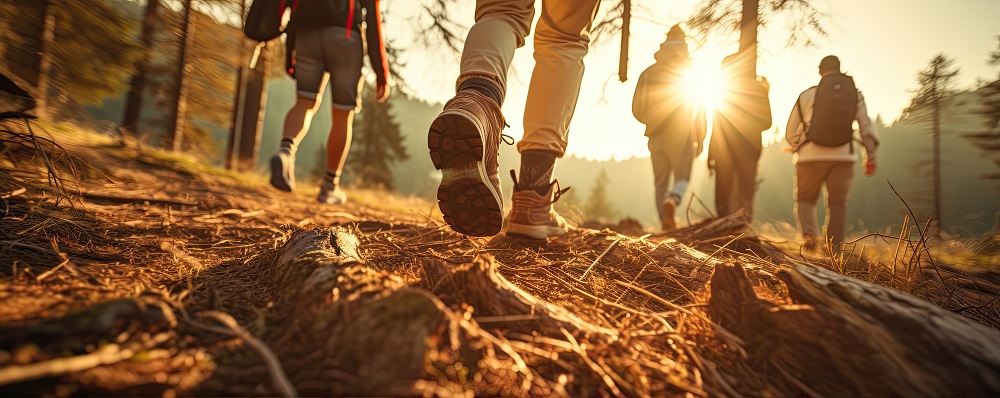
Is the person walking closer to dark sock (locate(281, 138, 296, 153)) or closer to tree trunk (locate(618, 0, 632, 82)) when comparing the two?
tree trunk (locate(618, 0, 632, 82))

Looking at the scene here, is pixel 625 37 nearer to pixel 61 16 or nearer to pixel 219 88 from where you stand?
pixel 61 16

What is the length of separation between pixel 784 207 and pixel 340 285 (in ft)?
265

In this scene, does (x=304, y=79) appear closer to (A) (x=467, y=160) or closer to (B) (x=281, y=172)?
(B) (x=281, y=172)

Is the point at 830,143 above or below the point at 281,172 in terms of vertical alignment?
above

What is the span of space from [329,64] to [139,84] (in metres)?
9.17

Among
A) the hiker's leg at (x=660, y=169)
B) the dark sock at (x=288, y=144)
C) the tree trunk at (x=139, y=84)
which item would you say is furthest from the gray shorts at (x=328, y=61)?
the tree trunk at (x=139, y=84)

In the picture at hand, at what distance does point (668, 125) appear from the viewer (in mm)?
4793

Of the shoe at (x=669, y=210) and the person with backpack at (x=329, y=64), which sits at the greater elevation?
the person with backpack at (x=329, y=64)

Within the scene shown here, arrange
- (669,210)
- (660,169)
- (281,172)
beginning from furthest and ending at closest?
(660,169), (669,210), (281,172)

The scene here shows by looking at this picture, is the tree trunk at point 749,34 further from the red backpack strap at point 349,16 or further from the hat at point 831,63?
the red backpack strap at point 349,16

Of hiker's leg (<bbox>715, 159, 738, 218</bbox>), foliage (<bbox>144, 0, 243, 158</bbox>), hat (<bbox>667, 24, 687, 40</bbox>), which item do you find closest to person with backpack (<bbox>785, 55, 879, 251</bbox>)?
hiker's leg (<bbox>715, 159, 738, 218</bbox>)

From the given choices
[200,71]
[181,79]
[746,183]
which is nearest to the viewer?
[746,183]

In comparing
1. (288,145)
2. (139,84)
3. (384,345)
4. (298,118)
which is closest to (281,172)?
(288,145)

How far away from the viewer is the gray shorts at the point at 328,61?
3020 mm
